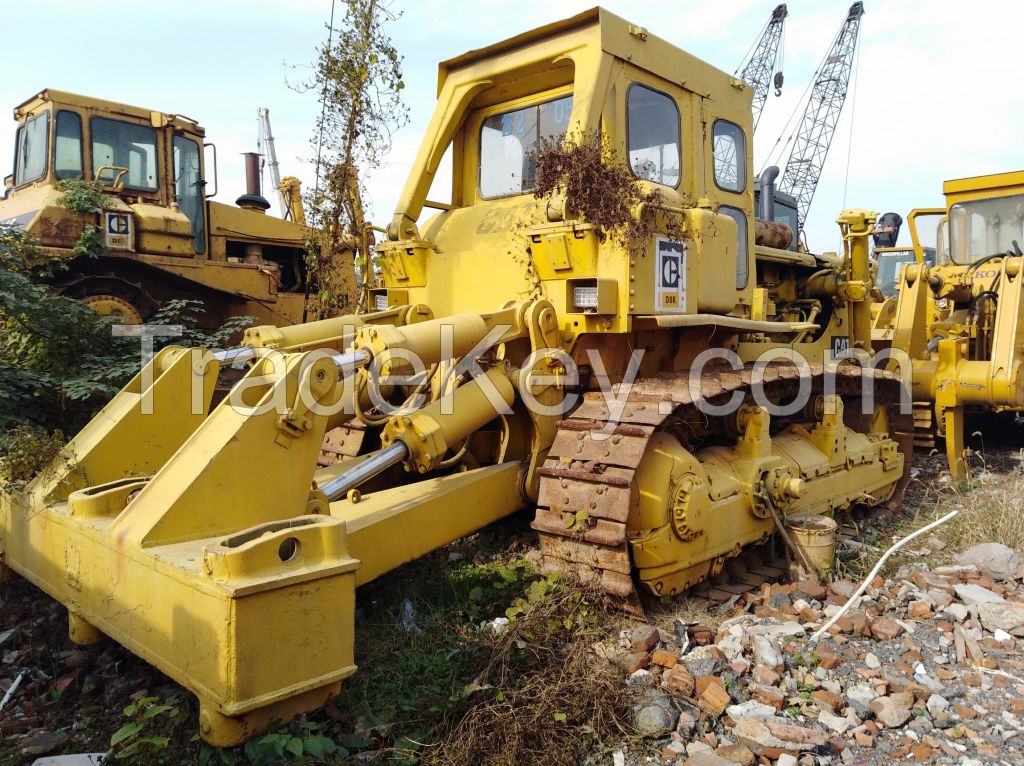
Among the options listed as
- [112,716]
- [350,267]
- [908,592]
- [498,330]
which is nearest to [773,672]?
[908,592]

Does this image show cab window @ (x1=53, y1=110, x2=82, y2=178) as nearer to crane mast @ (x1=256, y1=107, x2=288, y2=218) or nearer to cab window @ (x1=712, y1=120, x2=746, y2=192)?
cab window @ (x1=712, y1=120, x2=746, y2=192)

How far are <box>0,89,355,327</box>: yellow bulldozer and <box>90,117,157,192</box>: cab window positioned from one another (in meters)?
0.01

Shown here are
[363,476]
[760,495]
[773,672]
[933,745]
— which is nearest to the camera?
[933,745]

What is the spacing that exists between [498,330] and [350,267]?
4.82m

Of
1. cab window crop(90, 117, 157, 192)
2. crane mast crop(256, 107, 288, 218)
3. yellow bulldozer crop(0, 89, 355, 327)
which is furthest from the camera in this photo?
crane mast crop(256, 107, 288, 218)

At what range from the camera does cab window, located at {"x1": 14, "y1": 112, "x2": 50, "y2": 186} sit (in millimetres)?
9109

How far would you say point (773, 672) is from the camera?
3.47 metres

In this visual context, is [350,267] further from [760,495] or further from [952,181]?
[952,181]

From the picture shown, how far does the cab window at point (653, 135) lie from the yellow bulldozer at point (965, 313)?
13.8 feet

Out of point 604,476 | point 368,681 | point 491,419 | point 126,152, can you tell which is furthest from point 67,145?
point 368,681

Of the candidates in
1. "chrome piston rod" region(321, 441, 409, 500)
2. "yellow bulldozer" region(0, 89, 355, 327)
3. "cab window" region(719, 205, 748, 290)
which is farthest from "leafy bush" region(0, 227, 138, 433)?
"cab window" region(719, 205, 748, 290)

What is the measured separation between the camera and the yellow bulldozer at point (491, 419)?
107 inches

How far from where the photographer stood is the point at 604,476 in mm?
A: 3898

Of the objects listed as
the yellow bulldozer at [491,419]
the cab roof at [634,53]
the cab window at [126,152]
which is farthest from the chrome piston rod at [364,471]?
the cab window at [126,152]
